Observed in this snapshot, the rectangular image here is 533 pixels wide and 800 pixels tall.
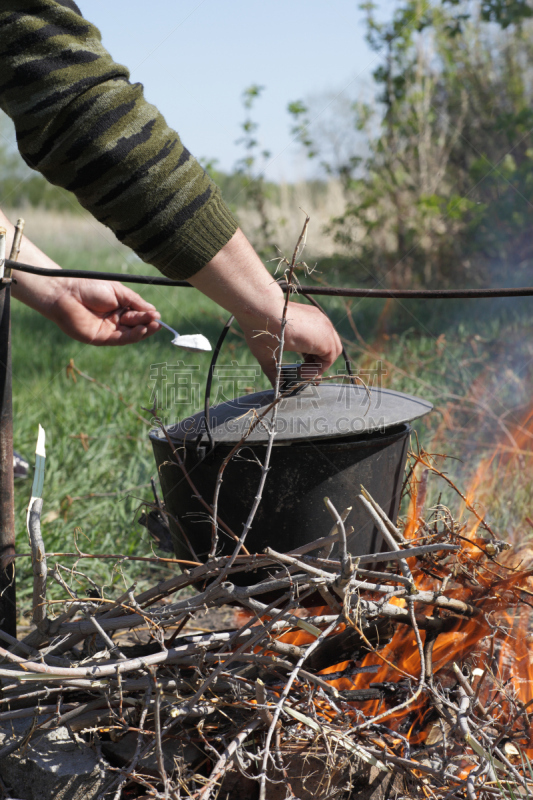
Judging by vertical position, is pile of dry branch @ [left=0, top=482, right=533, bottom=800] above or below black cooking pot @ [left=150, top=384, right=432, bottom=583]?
below

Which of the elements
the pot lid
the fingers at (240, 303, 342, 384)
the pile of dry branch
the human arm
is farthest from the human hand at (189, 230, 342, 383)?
the human arm

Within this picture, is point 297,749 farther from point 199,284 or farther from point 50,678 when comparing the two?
point 199,284

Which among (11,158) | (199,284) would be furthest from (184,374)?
(11,158)

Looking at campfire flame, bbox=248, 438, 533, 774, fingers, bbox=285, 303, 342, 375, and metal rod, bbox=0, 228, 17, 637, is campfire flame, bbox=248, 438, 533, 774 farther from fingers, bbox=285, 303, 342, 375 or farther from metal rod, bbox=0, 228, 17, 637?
metal rod, bbox=0, 228, 17, 637

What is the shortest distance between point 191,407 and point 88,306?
6.83 feet

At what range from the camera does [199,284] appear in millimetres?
1376

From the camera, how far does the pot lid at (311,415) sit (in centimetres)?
140

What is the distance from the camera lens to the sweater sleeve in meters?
1.21

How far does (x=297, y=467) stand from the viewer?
56.0 inches

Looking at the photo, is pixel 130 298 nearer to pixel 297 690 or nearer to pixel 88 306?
pixel 88 306

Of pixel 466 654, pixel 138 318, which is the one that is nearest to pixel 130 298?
pixel 138 318

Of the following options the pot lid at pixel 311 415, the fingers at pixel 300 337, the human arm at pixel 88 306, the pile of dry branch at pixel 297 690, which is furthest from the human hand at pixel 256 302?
the human arm at pixel 88 306

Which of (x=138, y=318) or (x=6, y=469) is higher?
(x=138, y=318)

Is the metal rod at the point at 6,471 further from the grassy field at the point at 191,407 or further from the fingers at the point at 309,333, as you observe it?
the fingers at the point at 309,333
